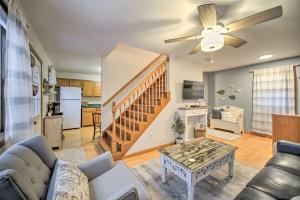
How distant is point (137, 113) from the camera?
3.74 m

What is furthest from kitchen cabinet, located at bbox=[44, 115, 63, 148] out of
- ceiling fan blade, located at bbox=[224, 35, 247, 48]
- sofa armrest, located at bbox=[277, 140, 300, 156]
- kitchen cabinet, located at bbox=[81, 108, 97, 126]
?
sofa armrest, located at bbox=[277, 140, 300, 156]

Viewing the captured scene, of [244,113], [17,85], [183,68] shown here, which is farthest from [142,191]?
[244,113]

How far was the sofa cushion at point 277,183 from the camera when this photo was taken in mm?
1232

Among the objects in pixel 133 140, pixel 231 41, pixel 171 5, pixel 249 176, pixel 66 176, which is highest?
pixel 171 5

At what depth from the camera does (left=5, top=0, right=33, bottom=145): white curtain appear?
1320 millimetres

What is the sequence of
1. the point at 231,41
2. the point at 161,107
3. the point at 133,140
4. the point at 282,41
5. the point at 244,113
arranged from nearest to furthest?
the point at 231,41 → the point at 282,41 → the point at 133,140 → the point at 161,107 → the point at 244,113

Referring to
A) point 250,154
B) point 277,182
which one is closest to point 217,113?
→ point 250,154

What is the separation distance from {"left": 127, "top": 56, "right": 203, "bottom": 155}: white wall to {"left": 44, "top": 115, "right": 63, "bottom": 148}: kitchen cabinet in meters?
1.83

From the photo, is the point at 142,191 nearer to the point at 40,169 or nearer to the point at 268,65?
the point at 40,169

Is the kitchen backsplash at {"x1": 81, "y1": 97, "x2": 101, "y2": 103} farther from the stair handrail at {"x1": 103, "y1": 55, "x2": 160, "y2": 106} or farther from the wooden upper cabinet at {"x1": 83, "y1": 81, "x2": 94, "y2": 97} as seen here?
the stair handrail at {"x1": 103, "y1": 55, "x2": 160, "y2": 106}

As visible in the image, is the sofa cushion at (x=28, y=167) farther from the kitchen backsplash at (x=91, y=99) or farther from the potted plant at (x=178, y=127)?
the kitchen backsplash at (x=91, y=99)

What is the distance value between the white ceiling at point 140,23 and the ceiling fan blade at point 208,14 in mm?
201

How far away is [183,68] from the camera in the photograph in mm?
3984

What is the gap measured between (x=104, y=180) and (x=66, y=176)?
476mm
